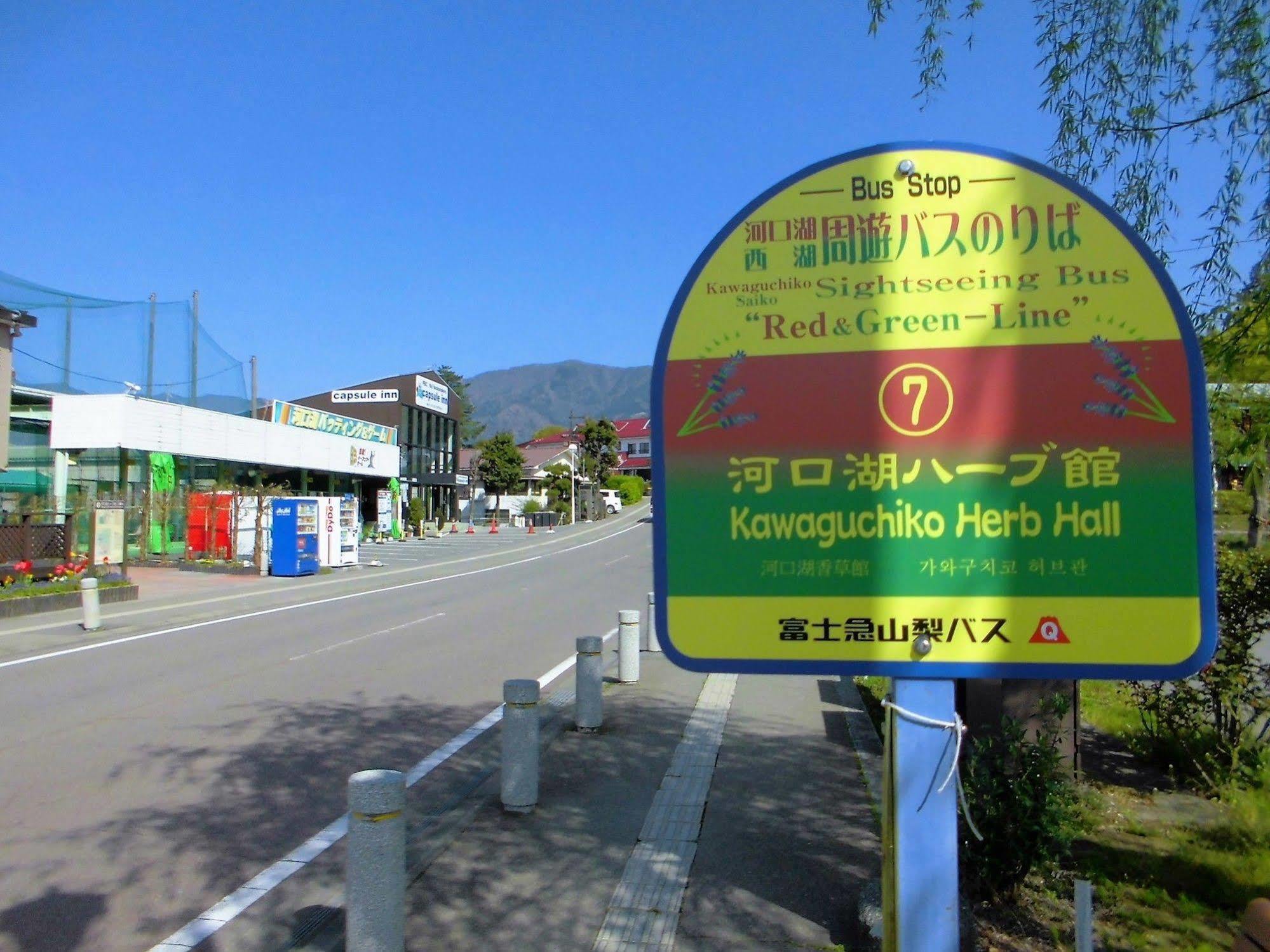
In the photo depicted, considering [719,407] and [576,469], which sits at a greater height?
[576,469]

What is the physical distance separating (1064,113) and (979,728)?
11.4 feet

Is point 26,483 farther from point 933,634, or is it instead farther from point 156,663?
point 933,634

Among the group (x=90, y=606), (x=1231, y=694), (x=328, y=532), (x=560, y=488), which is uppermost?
(x=560, y=488)

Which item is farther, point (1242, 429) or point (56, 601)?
point (56, 601)

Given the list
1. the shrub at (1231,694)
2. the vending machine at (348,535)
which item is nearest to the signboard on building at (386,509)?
the vending machine at (348,535)

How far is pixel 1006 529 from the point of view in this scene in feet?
8.60

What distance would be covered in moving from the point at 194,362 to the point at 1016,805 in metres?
38.5

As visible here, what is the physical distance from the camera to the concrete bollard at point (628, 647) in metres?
10.1

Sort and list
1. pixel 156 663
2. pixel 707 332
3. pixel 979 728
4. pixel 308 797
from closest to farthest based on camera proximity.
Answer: pixel 707 332
pixel 979 728
pixel 308 797
pixel 156 663

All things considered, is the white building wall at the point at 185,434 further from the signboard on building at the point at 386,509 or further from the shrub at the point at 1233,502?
the shrub at the point at 1233,502

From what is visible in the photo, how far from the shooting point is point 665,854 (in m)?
5.28

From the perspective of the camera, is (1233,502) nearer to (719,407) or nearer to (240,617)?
(719,407)

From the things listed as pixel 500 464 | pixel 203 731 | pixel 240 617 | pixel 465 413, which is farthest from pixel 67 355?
pixel 465 413

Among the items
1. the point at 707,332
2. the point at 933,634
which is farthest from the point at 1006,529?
the point at 707,332
